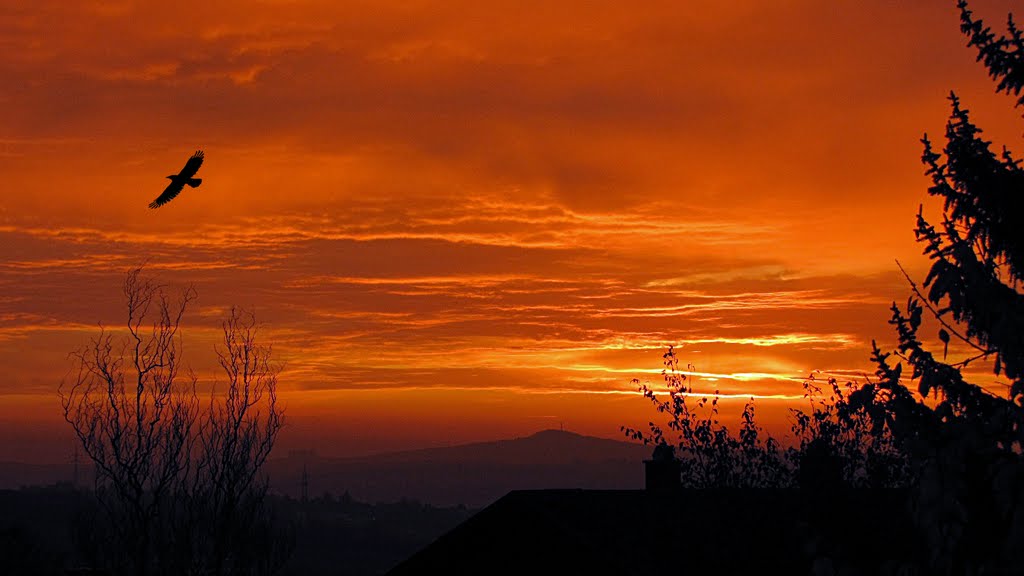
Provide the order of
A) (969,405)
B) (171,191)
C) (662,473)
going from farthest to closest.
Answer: (662,473) < (171,191) < (969,405)

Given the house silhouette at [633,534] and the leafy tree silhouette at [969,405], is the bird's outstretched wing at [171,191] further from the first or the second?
the leafy tree silhouette at [969,405]

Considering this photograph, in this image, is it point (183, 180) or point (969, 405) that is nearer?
point (969, 405)

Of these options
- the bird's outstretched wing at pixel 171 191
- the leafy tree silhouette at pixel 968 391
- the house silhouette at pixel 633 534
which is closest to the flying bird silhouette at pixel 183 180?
the bird's outstretched wing at pixel 171 191

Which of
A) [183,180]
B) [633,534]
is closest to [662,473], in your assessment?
[633,534]

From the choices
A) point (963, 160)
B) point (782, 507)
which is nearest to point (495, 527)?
point (782, 507)

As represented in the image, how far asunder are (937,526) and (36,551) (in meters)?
64.4

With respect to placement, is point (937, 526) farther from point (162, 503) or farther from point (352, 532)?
point (352, 532)

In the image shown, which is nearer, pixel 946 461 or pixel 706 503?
pixel 946 461

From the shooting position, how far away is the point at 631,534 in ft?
61.5

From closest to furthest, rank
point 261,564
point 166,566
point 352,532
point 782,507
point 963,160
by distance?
point 963,160, point 782,507, point 166,566, point 261,564, point 352,532

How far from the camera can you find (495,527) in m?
20.3

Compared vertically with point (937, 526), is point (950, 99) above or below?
above

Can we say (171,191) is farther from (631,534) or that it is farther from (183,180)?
(631,534)

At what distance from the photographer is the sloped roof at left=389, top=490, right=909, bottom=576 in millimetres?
17891
